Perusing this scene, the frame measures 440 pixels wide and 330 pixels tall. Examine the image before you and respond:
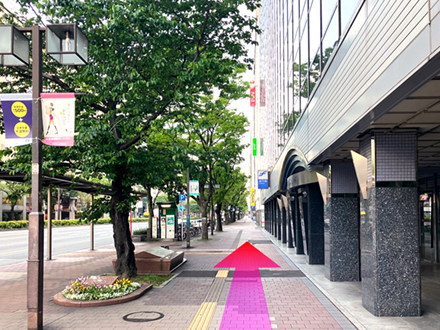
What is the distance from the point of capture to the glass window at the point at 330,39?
9.80 m

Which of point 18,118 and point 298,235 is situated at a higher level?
point 18,118

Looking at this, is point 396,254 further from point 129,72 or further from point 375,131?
point 129,72

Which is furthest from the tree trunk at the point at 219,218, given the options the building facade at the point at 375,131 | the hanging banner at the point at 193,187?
the building facade at the point at 375,131

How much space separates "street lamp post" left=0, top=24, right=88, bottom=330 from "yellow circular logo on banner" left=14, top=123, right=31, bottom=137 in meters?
0.14

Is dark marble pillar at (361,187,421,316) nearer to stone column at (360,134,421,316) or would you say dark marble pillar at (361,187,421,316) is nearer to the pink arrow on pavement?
stone column at (360,134,421,316)

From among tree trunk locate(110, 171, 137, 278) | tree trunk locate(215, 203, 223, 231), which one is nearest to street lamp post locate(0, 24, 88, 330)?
tree trunk locate(110, 171, 137, 278)

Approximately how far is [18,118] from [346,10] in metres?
6.77

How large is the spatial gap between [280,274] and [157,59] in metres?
7.83

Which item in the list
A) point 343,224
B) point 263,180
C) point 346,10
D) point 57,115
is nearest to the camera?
point 57,115

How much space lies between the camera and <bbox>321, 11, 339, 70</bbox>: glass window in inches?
386

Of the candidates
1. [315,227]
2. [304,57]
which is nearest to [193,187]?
[315,227]

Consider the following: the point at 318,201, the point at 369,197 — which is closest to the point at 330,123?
the point at 369,197

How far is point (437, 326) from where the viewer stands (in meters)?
7.05

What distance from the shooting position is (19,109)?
7164 mm
